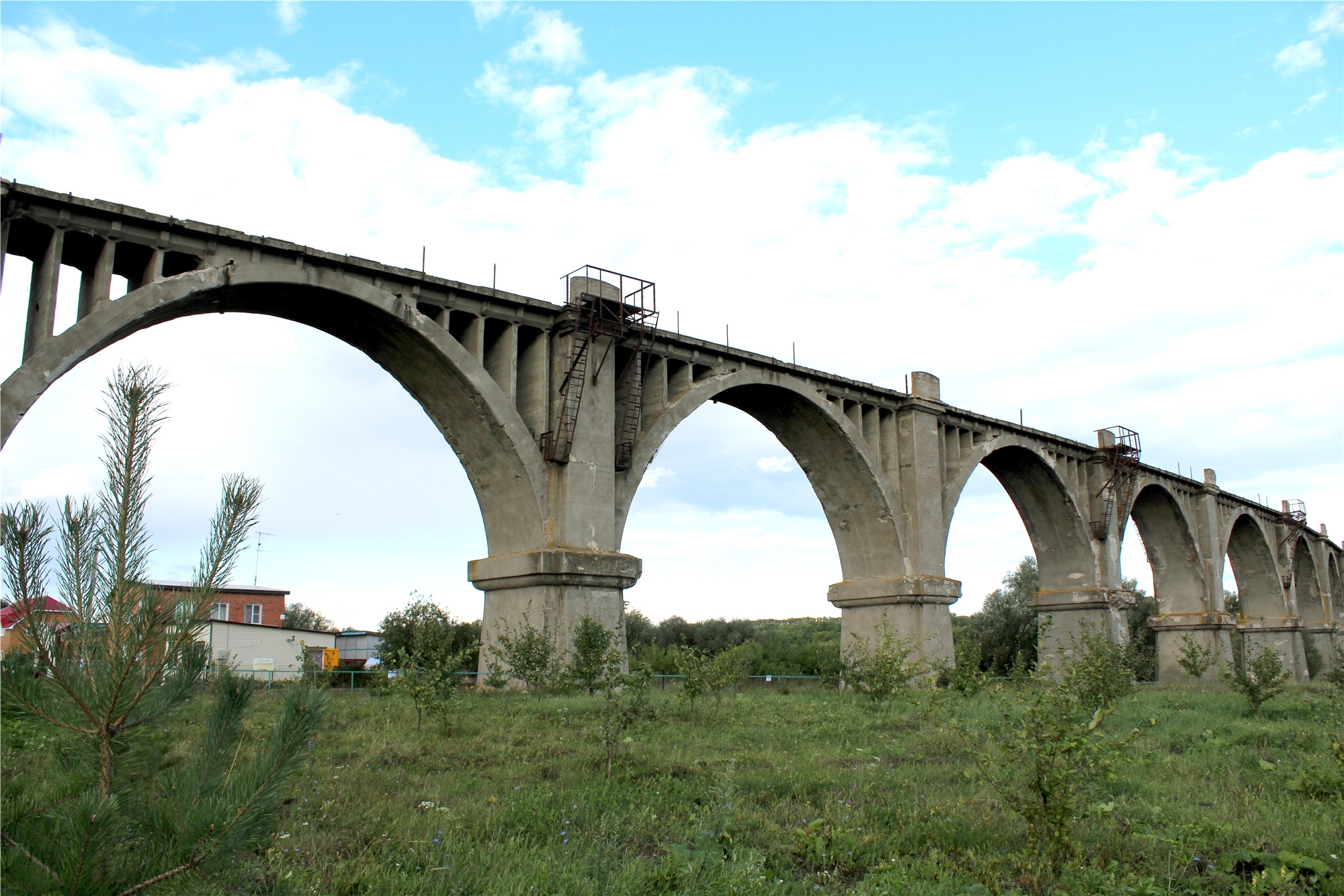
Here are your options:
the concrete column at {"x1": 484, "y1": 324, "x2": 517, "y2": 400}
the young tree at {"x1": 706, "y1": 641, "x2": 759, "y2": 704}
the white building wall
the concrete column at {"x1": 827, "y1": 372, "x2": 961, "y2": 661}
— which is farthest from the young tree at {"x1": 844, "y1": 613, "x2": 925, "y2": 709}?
the white building wall

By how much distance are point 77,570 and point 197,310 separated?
12.1 meters

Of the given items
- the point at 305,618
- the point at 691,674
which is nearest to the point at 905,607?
the point at 691,674

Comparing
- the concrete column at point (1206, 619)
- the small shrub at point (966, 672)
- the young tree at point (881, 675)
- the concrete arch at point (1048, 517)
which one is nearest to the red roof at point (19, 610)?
the young tree at point (881, 675)

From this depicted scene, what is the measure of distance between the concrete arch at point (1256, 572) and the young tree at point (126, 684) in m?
46.6

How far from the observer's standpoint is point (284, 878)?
186 inches

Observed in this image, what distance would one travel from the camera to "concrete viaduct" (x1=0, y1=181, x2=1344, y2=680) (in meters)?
12.2

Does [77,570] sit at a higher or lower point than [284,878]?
higher

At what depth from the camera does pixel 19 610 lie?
2748 millimetres

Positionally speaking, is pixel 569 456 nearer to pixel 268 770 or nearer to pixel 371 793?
pixel 371 793

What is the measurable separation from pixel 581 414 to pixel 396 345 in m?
3.22

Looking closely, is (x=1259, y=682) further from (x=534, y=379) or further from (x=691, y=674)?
(x=534, y=379)

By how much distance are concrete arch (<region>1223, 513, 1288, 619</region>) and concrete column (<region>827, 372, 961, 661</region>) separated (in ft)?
85.0

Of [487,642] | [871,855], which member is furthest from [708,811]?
[487,642]

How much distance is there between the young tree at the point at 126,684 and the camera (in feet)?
8.80
